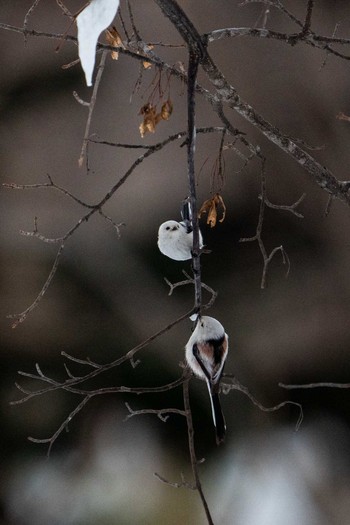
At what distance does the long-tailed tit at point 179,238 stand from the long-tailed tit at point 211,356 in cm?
20

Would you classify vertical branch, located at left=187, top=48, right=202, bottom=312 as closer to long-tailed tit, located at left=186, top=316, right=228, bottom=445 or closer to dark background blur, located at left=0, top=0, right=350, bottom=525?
long-tailed tit, located at left=186, top=316, right=228, bottom=445

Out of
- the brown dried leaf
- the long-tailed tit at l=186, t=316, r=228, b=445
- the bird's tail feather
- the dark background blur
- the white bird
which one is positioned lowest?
the dark background blur

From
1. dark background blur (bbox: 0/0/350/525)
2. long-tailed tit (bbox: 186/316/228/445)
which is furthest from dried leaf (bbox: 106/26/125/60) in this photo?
dark background blur (bbox: 0/0/350/525)

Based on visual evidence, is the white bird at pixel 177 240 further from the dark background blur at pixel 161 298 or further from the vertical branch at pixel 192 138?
the dark background blur at pixel 161 298

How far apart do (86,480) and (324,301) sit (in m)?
1.11

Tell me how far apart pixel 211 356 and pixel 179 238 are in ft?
0.80

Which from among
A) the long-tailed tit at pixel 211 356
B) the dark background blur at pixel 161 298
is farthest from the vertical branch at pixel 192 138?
the dark background blur at pixel 161 298

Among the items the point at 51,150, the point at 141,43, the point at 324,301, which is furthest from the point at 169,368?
the point at 141,43

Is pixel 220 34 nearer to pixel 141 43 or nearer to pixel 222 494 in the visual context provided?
pixel 141 43

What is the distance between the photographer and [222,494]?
2.16m

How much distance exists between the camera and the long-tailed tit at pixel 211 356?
2.56 ft

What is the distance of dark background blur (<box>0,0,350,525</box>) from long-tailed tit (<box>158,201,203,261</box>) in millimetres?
1137

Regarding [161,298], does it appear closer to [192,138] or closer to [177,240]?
[177,240]

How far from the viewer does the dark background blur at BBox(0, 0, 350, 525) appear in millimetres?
2131
